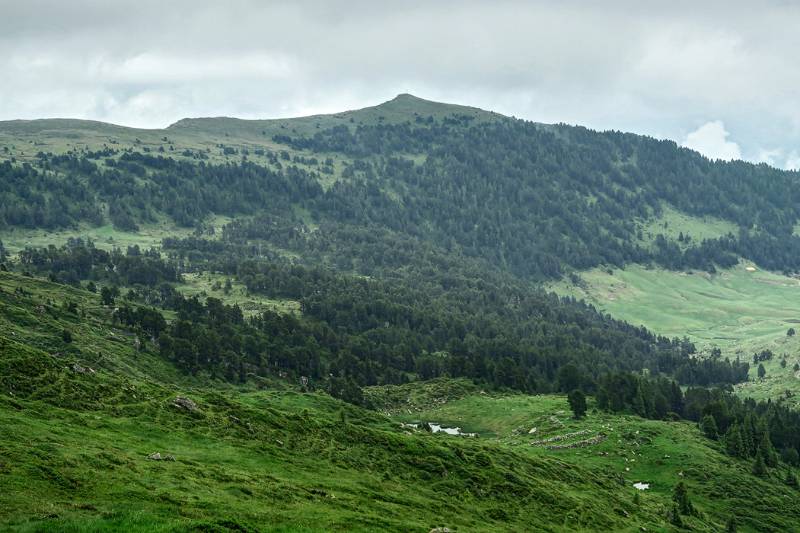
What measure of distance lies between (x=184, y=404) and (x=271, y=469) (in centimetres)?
1693

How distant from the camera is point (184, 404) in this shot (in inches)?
3071

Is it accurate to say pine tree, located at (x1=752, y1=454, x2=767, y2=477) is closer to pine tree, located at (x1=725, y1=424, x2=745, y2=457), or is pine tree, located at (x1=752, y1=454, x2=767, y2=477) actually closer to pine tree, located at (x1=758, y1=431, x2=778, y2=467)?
pine tree, located at (x1=758, y1=431, x2=778, y2=467)

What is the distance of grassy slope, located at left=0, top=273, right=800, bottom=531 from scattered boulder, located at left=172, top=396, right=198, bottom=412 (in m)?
1.11

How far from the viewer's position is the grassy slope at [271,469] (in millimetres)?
46469

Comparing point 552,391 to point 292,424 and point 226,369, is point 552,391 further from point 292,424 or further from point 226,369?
point 292,424

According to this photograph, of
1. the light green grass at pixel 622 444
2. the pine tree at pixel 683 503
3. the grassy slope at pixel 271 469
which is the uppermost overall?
the grassy slope at pixel 271 469

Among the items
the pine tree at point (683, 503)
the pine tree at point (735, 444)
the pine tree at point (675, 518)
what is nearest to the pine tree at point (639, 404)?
the pine tree at point (735, 444)

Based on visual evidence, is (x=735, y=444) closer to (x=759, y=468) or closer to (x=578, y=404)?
(x=759, y=468)

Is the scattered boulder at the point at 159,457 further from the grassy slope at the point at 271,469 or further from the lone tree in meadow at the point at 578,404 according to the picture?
the lone tree in meadow at the point at 578,404

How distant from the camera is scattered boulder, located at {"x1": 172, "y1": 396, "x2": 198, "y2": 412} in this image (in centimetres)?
7744

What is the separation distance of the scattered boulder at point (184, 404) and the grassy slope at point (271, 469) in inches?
43.5

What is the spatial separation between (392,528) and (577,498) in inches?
1546

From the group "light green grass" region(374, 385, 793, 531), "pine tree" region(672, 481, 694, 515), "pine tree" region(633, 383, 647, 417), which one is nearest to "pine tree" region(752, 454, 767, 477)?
"light green grass" region(374, 385, 793, 531)

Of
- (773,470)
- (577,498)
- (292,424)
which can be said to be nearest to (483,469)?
(577,498)
